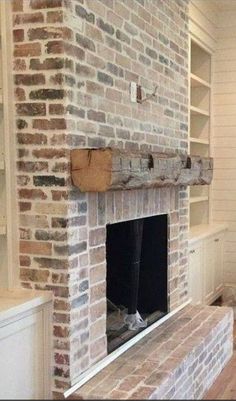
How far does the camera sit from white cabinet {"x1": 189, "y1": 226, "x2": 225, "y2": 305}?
4.84m

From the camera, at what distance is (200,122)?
19.1 feet

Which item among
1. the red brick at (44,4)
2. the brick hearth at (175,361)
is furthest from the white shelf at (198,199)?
the red brick at (44,4)

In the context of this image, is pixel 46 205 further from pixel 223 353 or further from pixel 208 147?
pixel 208 147

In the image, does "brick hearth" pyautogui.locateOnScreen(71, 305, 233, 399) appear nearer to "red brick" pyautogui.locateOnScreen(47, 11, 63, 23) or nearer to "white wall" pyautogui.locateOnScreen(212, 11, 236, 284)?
"red brick" pyautogui.locateOnScreen(47, 11, 63, 23)

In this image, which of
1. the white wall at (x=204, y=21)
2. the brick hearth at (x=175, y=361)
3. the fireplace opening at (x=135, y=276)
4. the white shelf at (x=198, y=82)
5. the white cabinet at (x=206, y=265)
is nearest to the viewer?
the brick hearth at (x=175, y=361)

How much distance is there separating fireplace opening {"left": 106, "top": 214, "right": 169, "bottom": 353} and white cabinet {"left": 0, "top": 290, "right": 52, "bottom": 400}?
537mm

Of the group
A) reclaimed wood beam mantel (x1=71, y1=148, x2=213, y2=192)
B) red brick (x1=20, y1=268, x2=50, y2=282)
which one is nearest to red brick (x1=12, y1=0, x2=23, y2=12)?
reclaimed wood beam mantel (x1=71, y1=148, x2=213, y2=192)

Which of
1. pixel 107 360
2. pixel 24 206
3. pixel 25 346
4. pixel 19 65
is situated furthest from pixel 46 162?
pixel 107 360

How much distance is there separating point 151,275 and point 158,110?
120 centimetres

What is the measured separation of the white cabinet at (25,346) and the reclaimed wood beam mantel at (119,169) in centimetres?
61

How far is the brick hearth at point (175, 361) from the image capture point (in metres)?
2.53

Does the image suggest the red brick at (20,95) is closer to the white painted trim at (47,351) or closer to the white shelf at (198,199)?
the white painted trim at (47,351)

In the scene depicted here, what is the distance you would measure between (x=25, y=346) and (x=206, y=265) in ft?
10.1

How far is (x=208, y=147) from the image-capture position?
19.0ft
